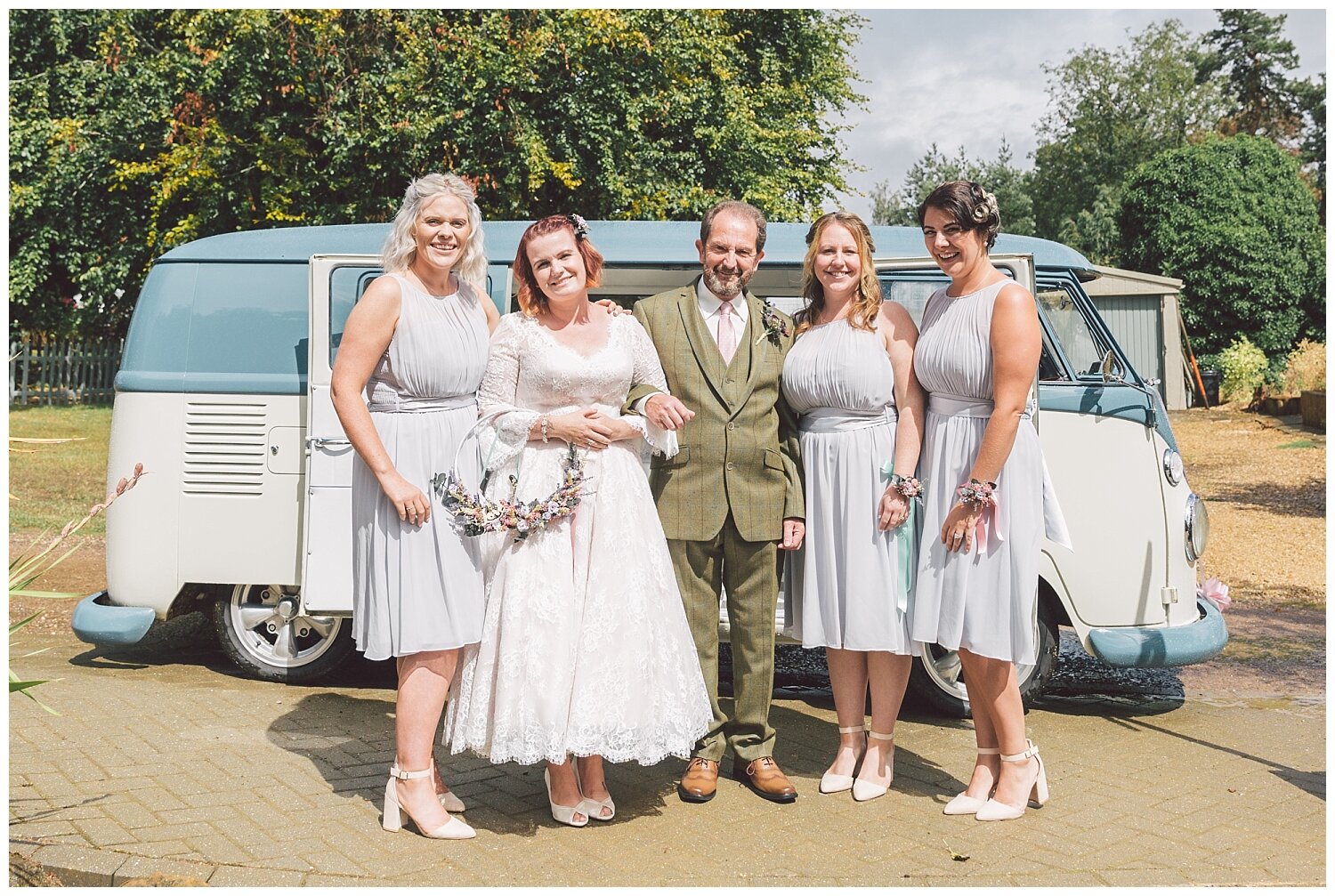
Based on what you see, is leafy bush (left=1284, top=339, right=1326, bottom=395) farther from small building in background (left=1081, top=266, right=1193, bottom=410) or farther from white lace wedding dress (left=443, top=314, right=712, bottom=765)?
white lace wedding dress (left=443, top=314, right=712, bottom=765)

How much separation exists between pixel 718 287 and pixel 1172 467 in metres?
2.51

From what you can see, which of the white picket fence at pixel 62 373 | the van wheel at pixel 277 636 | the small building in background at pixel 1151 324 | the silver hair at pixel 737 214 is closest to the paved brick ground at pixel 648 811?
the van wheel at pixel 277 636

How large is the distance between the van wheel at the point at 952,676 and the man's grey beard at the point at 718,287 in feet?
7.23

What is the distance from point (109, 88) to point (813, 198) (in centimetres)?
1136

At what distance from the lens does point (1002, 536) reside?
439 centimetres

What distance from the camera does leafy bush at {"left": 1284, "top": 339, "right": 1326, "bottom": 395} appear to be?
2205cm

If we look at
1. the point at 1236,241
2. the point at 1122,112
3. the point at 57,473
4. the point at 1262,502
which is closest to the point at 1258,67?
the point at 1122,112

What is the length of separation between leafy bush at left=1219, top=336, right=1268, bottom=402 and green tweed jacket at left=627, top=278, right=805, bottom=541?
22920mm

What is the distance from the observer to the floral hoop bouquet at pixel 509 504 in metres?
4.13

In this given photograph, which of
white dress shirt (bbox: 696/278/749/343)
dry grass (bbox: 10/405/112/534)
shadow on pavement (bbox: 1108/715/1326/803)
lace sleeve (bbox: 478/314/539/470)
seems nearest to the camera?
lace sleeve (bbox: 478/314/539/470)

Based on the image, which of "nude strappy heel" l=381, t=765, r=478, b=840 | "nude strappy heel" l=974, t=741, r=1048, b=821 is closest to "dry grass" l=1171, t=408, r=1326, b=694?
"nude strappy heel" l=974, t=741, r=1048, b=821

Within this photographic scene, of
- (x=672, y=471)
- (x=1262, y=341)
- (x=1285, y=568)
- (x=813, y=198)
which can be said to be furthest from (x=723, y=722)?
(x=1262, y=341)

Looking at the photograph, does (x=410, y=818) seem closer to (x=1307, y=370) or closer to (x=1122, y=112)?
(x=1307, y=370)

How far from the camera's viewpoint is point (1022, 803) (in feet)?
14.7
